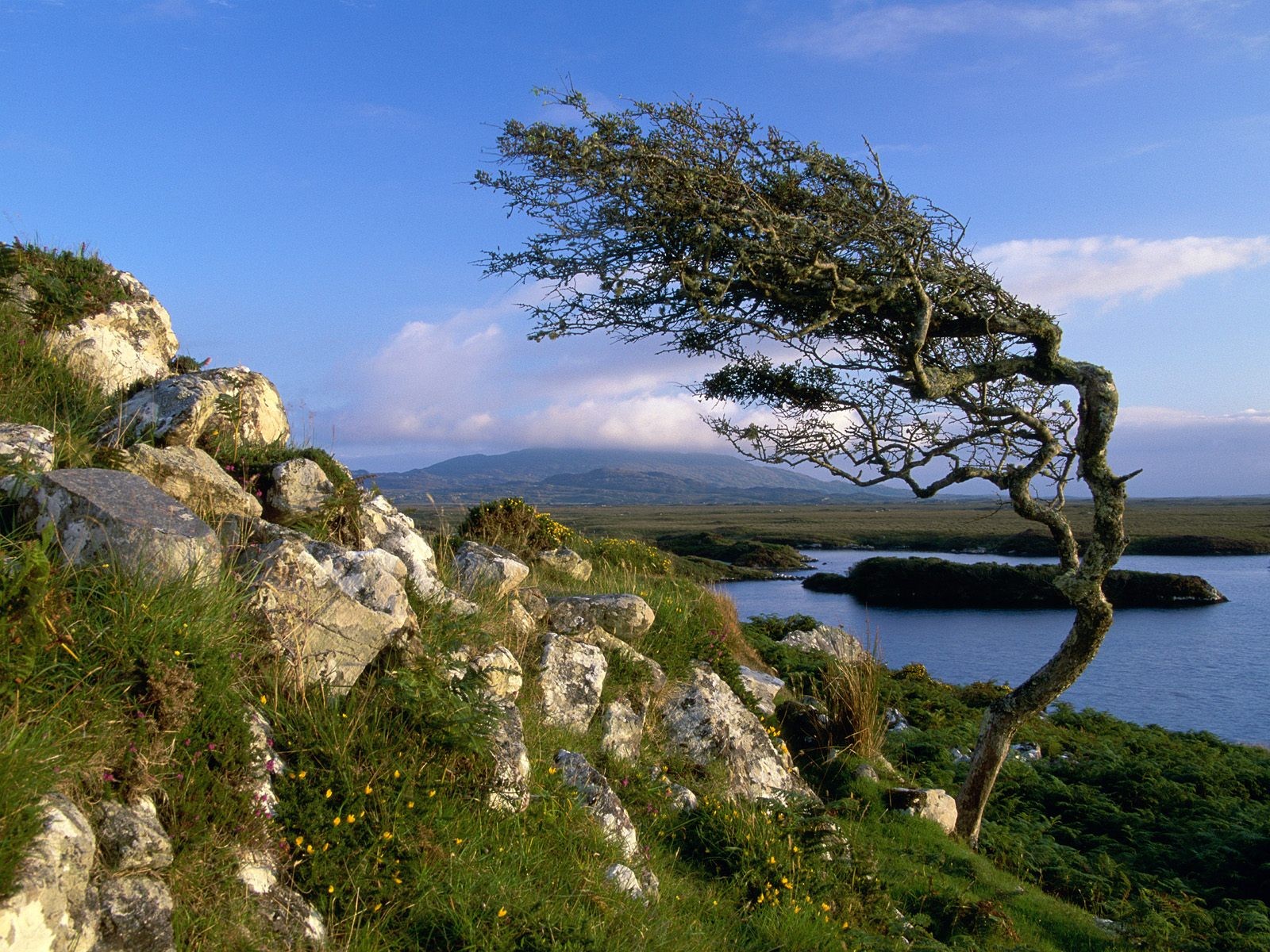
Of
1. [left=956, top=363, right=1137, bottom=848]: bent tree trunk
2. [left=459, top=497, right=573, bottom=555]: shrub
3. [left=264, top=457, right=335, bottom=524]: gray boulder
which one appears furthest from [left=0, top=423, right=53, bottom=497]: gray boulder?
[left=956, top=363, right=1137, bottom=848]: bent tree trunk

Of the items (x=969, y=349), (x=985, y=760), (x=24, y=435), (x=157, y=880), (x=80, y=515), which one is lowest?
(x=985, y=760)

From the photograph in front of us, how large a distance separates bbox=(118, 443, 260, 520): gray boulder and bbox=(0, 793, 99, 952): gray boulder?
126 inches

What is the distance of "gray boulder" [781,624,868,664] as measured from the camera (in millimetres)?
15852

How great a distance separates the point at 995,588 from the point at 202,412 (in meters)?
41.8

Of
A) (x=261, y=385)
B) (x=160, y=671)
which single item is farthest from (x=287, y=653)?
(x=261, y=385)

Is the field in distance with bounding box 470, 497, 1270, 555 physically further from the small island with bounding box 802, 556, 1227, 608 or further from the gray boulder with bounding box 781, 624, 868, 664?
the gray boulder with bounding box 781, 624, 868, 664

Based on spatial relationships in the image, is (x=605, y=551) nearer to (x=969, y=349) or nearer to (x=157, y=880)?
(x=969, y=349)

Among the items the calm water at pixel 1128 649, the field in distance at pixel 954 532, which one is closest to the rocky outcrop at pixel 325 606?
the calm water at pixel 1128 649

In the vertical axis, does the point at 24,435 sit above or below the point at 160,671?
above

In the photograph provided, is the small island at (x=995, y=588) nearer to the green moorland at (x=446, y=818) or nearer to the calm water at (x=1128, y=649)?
the calm water at (x=1128, y=649)

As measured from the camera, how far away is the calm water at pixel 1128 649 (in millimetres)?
21844

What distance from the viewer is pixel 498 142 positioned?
9.83 meters

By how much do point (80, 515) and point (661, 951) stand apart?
436cm

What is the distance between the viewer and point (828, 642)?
1659cm
